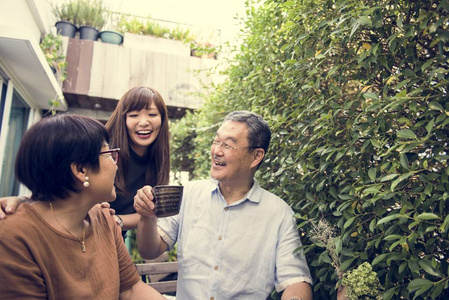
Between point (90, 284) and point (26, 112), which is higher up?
point (26, 112)

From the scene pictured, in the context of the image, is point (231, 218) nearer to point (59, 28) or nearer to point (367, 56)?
point (367, 56)

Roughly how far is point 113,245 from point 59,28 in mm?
7090

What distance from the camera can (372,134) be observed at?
5.32ft

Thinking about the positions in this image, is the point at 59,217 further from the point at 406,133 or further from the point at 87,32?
the point at 87,32

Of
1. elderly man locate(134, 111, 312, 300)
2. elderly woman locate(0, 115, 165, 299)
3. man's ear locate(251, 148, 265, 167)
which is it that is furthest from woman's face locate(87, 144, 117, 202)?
man's ear locate(251, 148, 265, 167)

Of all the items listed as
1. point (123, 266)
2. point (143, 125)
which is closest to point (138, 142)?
point (143, 125)

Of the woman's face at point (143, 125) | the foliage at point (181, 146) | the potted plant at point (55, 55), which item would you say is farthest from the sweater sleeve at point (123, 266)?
the potted plant at point (55, 55)

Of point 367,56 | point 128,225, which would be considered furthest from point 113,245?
point 367,56

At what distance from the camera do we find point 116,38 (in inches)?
316

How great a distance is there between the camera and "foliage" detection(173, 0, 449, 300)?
4.60 ft

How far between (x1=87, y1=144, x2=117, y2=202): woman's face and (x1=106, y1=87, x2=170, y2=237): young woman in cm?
99

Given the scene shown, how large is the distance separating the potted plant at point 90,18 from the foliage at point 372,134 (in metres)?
6.22

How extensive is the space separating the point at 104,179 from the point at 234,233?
1007 mm

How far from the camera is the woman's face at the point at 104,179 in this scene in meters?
1.49
